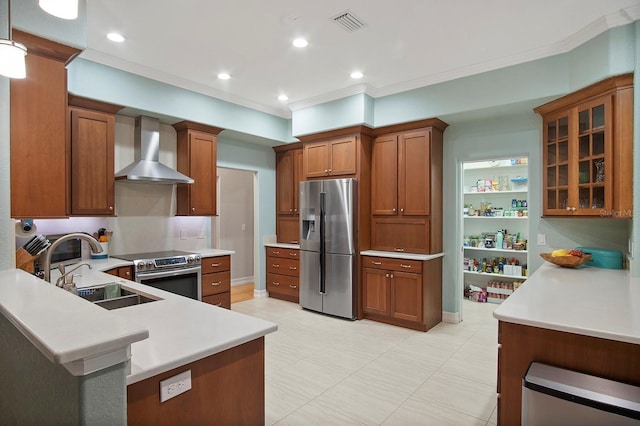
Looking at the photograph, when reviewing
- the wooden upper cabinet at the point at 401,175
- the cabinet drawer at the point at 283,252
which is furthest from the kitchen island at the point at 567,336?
the cabinet drawer at the point at 283,252

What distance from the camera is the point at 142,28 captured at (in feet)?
9.61

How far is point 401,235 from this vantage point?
14.5 ft

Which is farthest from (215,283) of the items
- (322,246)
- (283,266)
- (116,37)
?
(116,37)

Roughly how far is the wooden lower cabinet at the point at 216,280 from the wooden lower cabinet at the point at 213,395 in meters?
2.96

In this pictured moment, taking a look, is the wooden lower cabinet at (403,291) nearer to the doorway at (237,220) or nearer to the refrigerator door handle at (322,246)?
the refrigerator door handle at (322,246)

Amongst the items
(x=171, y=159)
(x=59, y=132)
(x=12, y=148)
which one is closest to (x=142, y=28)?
(x=59, y=132)

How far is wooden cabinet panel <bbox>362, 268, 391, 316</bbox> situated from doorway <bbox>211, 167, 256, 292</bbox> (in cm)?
280

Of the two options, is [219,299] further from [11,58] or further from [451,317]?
[11,58]

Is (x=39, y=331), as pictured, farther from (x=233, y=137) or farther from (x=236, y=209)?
(x=236, y=209)

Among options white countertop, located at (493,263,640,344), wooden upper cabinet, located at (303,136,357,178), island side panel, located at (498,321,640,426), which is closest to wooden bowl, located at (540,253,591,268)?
white countertop, located at (493,263,640,344)

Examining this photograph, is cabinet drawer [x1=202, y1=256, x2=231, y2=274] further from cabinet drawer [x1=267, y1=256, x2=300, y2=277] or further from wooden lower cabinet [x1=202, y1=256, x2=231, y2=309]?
cabinet drawer [x1=267, y1=256, x2=300, y2=277]

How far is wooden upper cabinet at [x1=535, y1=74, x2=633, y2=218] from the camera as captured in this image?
2.71 metres

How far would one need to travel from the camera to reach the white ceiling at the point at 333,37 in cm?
262

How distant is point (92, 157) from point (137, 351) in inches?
121
